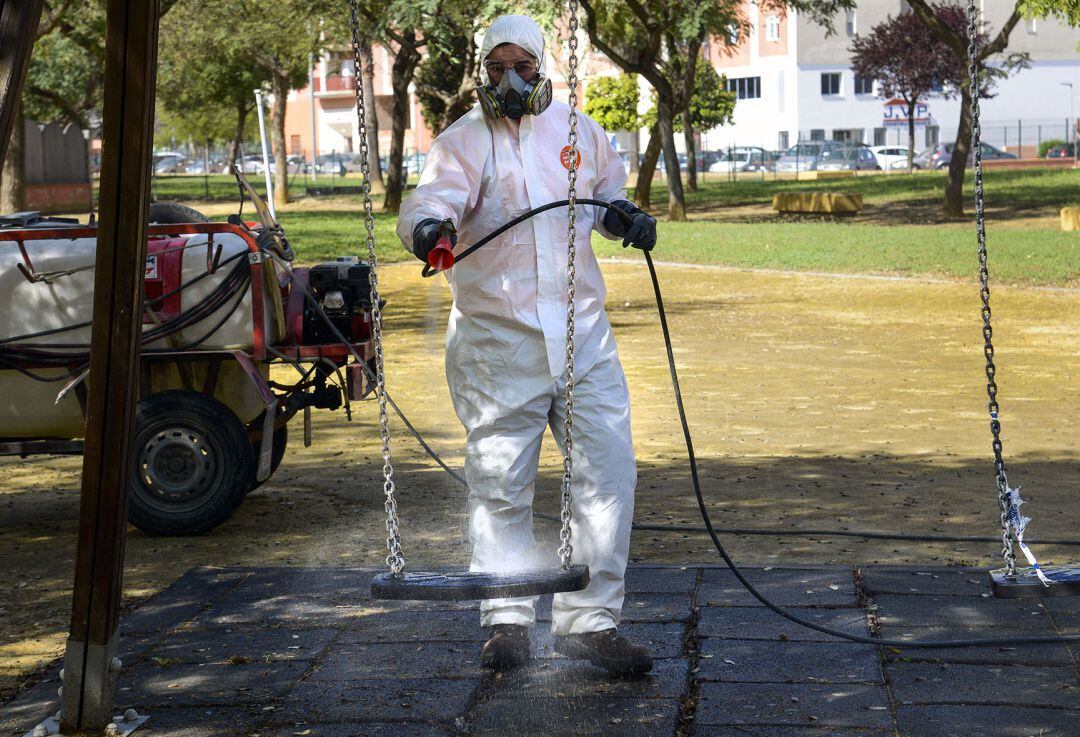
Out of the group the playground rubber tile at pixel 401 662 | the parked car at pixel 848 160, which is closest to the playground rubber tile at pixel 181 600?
the playground rubber tile at pixel 401 662

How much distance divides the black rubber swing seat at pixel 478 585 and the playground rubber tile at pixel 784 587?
4.15ft

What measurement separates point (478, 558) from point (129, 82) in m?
1.68

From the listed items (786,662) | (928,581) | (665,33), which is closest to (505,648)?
(786,662)

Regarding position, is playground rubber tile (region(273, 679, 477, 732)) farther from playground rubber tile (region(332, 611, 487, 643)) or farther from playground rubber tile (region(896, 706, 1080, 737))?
playground rubber tile (region(896, 706, 1080, 737))

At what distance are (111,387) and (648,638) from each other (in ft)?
6.01

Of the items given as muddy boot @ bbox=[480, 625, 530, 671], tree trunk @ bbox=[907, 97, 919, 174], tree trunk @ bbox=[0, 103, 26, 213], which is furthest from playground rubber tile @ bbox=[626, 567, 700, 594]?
tree trunk @ bbox=[907, 97, 919, 174]

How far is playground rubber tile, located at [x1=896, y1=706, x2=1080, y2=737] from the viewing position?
388cm

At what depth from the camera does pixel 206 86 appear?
46344mm

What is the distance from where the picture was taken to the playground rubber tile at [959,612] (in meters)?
4.85

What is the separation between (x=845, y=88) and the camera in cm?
7400

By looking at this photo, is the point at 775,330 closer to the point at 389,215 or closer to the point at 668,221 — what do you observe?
the point at 668,221

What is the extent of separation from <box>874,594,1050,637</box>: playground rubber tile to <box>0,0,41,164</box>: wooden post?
310 centimetres

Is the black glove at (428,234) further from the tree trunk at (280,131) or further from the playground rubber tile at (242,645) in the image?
the tree trunk at (280,131)

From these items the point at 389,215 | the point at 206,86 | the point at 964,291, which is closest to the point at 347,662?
the point at 964,291
